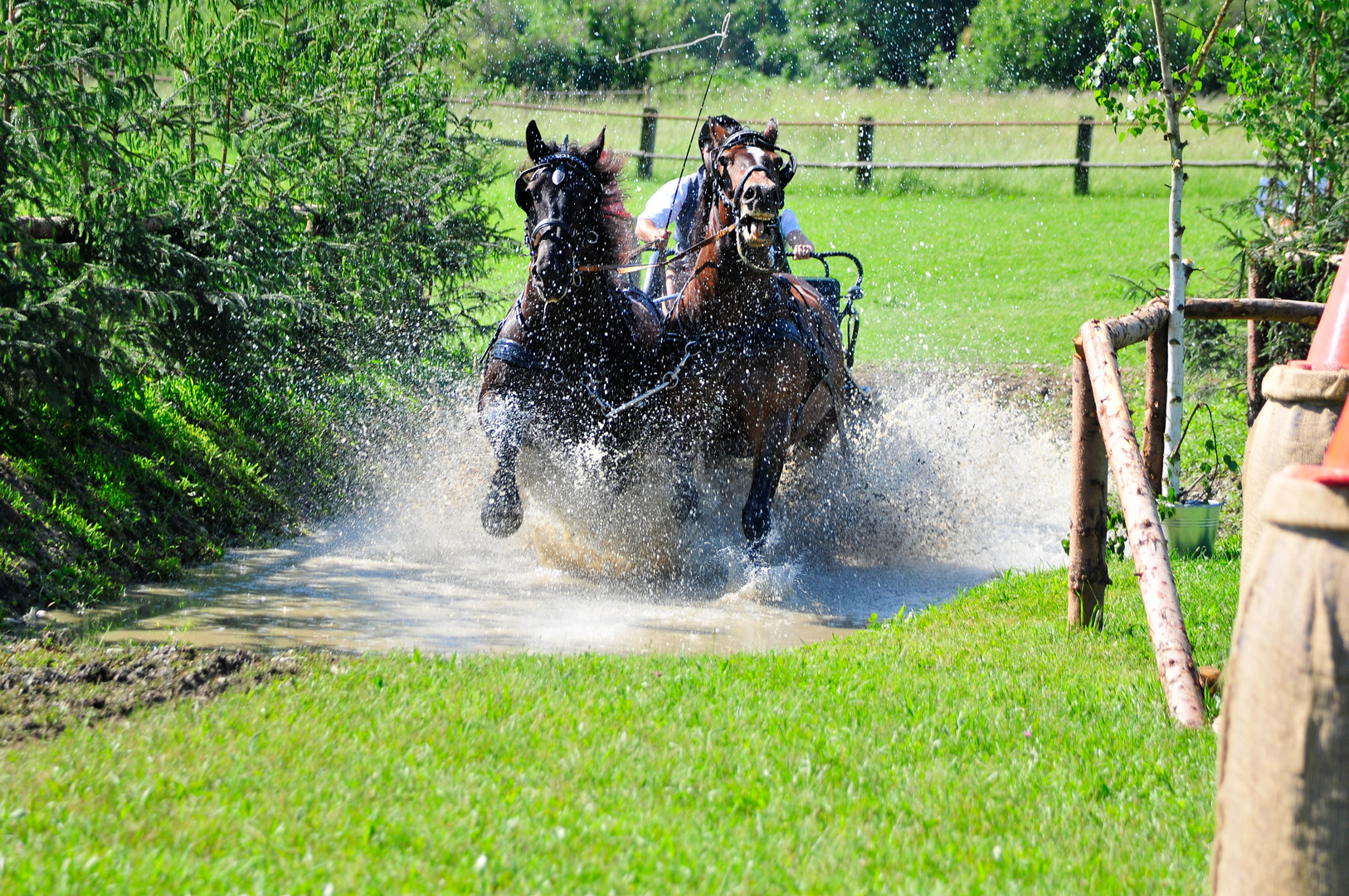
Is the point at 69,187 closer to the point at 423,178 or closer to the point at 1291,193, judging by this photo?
the point at 423,178

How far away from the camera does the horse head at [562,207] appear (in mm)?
6043

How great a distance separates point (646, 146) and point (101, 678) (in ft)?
66.9

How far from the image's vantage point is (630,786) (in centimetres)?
318

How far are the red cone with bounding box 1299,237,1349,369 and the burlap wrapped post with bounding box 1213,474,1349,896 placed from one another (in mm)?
1516

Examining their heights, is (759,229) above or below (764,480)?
above

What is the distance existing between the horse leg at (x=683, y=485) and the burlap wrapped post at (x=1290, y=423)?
12.3 feet

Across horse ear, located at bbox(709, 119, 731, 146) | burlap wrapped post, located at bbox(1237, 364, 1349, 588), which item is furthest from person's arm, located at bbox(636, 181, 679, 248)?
burlap wrapped post, located at bbox(1237, 364, 1349, 588)

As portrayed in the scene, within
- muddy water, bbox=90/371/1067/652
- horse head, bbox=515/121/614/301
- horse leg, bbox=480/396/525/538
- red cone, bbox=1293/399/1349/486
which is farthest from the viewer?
horse leg, bbox=480/396/525/538

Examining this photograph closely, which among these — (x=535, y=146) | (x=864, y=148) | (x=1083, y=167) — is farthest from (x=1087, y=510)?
(x=1083, y=167)

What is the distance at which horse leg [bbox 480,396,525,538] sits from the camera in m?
6.52

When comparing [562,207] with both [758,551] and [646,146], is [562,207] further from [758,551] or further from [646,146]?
[646,146]

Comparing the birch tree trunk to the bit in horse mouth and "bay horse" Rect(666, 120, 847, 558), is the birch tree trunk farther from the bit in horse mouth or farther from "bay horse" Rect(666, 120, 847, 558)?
the bit in horse mouth

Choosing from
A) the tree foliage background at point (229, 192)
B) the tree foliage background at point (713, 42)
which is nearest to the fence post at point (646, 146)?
the tree foliage background at point (713, 42)

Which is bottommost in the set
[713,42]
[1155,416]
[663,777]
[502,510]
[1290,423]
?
→ [502,510]
